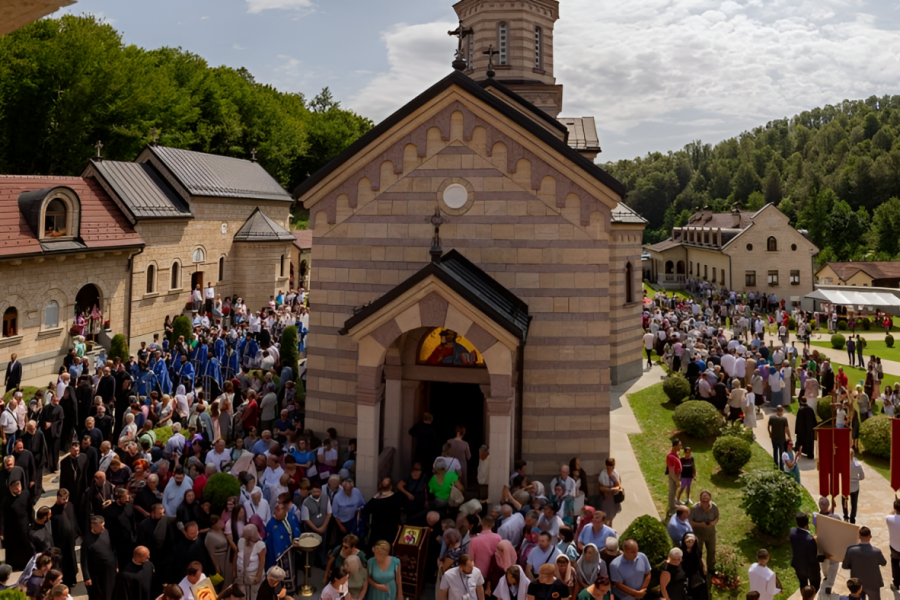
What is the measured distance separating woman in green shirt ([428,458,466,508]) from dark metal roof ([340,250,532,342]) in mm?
2898

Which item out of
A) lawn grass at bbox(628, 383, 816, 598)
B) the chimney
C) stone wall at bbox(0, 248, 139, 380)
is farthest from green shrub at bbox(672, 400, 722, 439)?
the chimney

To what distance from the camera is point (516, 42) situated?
25688mm

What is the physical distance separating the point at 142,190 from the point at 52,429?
20126 millimetres

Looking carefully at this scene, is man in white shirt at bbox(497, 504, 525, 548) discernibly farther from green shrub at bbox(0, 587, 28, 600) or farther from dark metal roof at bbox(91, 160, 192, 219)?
dark metal roof at bbox(91, 160, 192, 219)

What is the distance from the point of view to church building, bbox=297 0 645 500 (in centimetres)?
1352

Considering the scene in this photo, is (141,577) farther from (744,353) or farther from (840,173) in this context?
(840,173)

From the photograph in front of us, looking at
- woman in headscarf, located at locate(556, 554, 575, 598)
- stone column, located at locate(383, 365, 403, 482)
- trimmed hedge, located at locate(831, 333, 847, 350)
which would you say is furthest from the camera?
trimmed hedge, located at locate(831, 333, 847, 350)

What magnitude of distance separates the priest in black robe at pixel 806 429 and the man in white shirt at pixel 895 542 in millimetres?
5563

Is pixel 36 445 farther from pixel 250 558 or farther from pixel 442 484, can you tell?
pixel 442 484

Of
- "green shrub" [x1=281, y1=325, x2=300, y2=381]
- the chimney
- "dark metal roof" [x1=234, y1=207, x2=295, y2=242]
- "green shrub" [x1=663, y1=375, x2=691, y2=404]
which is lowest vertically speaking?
"green shrub" [x1=663, y1=375, x2=691, y2=404]

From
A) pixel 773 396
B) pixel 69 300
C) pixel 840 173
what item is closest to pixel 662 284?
pixel 840 173

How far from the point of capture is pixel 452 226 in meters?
14.3

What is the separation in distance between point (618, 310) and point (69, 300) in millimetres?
22332

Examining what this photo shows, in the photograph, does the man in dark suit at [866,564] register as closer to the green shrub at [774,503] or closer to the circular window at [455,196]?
the green shrub at [774,503]
